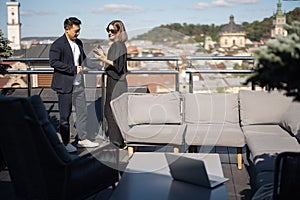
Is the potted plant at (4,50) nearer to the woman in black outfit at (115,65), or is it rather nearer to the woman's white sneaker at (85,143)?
the woman in black outfit at (115,65)

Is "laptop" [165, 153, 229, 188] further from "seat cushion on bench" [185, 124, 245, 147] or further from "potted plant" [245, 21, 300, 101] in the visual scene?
"seat cushion on bench" [185, 124, 245, 147]

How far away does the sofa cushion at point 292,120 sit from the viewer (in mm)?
4039

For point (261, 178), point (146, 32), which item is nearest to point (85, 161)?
point (261, 178)

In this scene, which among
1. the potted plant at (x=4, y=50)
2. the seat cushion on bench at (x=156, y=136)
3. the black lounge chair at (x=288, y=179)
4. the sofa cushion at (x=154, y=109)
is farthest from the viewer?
the sofa cushion at (x=154, y=109)

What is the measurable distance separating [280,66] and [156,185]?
1.49 metres

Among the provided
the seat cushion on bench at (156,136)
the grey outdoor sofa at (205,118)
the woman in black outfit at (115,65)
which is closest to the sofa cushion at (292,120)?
the grey outdoor sofa at (205,118)

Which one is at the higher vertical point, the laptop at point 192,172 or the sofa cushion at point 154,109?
the sofa cushion at point 154,109

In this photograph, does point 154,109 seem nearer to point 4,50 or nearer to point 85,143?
point 85,143

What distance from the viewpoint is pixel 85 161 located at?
284cm

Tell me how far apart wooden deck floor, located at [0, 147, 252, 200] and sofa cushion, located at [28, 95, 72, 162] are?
2.86ft

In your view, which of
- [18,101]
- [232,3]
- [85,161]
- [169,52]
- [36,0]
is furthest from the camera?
[36,0]

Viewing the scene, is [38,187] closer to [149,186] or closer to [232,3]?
[149,186]

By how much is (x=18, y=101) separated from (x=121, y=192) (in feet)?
2.51

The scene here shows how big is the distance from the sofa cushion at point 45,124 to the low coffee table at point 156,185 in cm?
38
